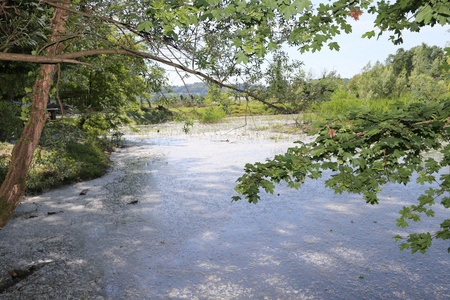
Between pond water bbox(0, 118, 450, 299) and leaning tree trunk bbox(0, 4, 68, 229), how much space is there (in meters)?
0.78

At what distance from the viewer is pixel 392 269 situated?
2631 millimetres

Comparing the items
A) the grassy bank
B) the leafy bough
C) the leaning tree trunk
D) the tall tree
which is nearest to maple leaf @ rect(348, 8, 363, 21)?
the tall tree

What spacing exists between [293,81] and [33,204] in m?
4.17

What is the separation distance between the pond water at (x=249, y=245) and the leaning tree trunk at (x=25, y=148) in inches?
30.8

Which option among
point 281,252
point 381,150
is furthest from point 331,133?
point 281,252

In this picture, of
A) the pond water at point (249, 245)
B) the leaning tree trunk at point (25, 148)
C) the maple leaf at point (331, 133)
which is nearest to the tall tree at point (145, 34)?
the leaning tree trunk at point (25, 148)

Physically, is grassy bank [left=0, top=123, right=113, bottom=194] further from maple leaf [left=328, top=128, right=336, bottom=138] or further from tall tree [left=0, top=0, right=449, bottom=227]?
maple leaf [left=328, top=128, right=336, bottom=138]

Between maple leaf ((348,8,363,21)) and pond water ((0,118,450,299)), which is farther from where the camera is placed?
pond water ((0,118,450,299))

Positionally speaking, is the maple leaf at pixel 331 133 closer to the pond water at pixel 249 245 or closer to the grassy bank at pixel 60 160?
the pond water at pixel 249 245

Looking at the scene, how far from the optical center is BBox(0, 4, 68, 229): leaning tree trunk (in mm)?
3029

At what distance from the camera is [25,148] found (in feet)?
10.2

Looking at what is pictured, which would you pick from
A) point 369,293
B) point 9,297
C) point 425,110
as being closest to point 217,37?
point 425,110

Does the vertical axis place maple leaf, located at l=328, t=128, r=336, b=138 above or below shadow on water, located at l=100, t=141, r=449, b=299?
above

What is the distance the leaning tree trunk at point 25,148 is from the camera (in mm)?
3029
